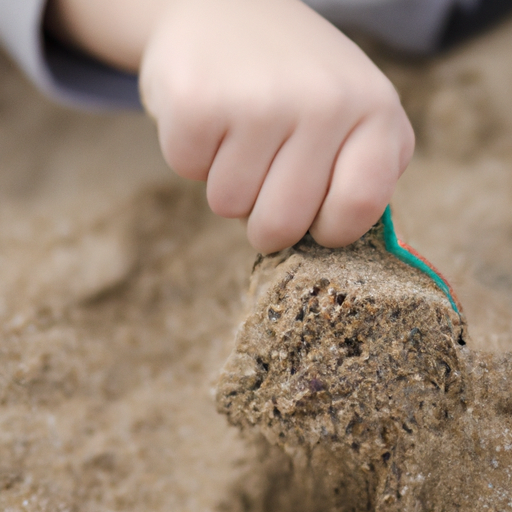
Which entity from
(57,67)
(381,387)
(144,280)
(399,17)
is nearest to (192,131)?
(381,387)

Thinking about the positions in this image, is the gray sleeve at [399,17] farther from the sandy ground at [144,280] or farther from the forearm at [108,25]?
the forearm at [108,25]

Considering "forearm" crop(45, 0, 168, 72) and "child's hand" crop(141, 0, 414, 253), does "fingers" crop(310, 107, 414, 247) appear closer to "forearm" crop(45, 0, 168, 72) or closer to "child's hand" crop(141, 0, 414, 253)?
"child's hand" crop(141, 0, 414, 253)

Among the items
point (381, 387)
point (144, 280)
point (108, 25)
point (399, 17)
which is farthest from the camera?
point (399, 17)

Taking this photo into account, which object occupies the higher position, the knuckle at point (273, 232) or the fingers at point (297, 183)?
the fingers at point (297, 183)

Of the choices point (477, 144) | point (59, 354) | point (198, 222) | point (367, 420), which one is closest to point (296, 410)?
point (367, 420)

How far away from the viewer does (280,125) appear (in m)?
0.53

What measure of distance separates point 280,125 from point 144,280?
0.56 metres

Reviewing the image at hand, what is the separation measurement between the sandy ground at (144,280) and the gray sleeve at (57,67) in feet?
0.68

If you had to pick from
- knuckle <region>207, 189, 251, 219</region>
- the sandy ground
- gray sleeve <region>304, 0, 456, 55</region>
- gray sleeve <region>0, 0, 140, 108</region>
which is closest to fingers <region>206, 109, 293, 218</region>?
knuckle <region>207, 189, 251, 219</region>

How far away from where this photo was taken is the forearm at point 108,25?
29.3 inches

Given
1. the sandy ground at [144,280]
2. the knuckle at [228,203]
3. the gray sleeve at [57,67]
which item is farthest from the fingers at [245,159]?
the gray sleeve at [57,67]

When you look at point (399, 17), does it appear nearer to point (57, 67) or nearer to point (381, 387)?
point (57, 67)

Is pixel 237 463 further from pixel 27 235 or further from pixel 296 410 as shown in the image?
pixel 27 235

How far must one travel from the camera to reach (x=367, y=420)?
51 cm
